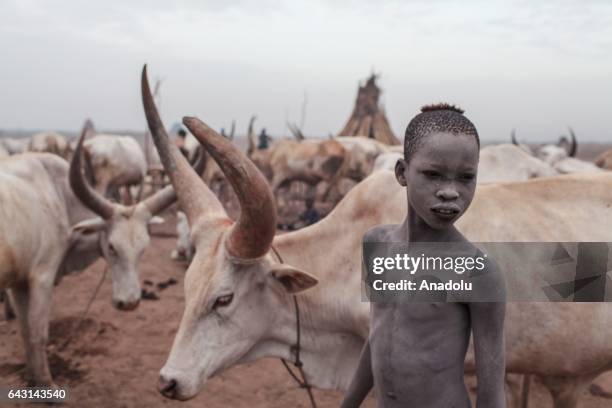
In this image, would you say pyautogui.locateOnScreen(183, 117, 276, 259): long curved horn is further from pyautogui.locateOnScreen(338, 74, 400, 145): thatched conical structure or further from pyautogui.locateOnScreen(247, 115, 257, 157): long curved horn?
pyautogui.locateOnScreen(338, 74, 400, 145): thatched conical structure

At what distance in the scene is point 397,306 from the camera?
61.2 inches

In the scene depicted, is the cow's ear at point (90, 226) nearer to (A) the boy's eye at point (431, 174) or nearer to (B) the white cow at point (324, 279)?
(B) the white cow at point (324, 279)

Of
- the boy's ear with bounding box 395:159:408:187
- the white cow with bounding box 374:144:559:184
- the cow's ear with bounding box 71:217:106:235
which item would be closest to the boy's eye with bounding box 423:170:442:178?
the boy's ear with bounding box 395:159:408:187

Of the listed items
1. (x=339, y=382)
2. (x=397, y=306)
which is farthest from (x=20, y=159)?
(x=397, y=306)

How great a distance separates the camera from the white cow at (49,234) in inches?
158

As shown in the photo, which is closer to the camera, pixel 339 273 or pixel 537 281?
pixel 537 281

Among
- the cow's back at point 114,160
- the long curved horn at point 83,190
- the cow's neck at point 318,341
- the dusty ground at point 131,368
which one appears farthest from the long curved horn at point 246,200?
the cow's back at point 114,160

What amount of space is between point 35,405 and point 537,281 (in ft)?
13.0

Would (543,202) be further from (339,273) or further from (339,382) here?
(339,382)

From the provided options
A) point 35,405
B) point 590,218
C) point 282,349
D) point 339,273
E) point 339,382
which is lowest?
point 35,405

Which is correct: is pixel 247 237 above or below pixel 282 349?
above

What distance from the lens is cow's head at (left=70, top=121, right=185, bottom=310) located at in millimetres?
4387

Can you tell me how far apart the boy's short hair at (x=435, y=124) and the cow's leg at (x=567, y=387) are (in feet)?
7.47

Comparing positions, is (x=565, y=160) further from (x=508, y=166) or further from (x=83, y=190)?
(x=83, y=190)
